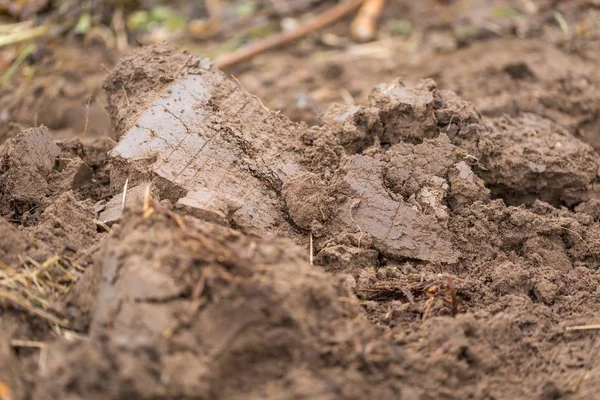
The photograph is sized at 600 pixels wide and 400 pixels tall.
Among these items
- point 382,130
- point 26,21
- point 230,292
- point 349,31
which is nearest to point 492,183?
point 382,130

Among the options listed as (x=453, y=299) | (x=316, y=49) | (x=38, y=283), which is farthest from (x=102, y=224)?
(x=316, y=49)

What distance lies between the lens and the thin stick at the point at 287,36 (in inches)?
221

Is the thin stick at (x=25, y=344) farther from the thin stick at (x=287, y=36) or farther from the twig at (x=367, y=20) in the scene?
the twig at (x=367, y=20)

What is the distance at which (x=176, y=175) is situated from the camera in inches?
105

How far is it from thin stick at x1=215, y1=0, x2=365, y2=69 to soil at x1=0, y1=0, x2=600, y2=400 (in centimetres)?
198

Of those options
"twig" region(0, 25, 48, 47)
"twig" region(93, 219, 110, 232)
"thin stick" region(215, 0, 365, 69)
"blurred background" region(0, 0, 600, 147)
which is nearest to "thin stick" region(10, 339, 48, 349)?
"twig" region(93, 219, 110, 232)

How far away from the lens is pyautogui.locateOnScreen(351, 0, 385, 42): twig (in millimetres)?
6016

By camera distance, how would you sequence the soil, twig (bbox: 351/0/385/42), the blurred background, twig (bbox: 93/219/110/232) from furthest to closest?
1. twig (bbox: 351/0/385/42)
2. the blurred background
3. twig (bbox: 93/219/110/232)
4. the soil

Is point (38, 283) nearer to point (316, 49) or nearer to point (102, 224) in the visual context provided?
point (102, 224)

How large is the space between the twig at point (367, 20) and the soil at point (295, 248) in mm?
2121

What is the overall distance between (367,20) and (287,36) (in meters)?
0.74

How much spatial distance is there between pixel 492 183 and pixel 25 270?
1964mm

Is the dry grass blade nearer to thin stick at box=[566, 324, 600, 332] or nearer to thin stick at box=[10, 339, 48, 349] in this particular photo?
thin stick at box=[10, 339, 48, 349]

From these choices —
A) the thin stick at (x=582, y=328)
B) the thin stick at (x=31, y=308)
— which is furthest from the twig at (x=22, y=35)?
the thin stick at (x=582, y=328)
